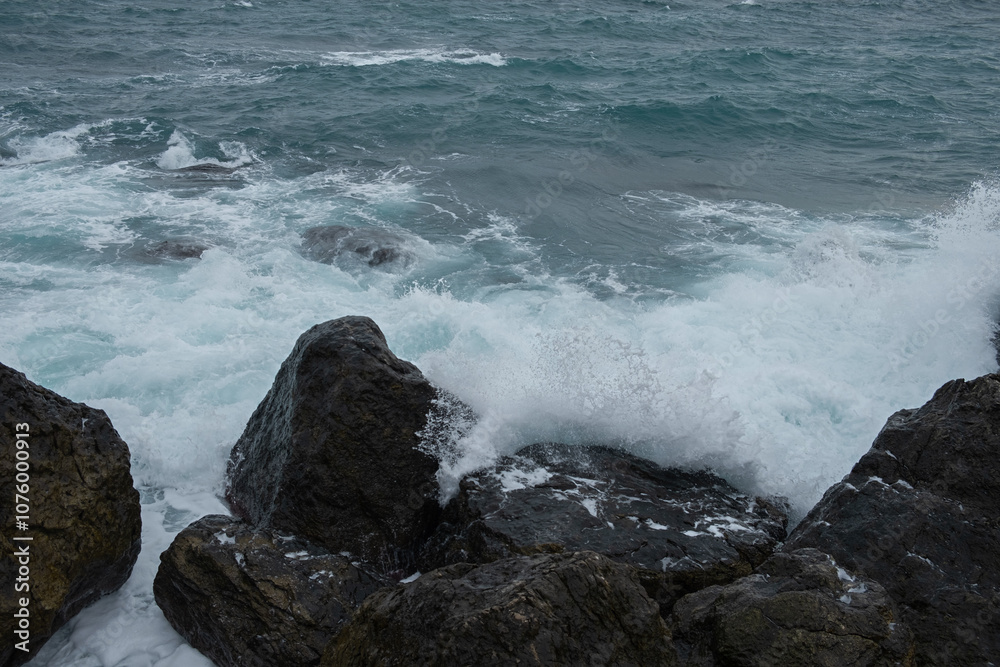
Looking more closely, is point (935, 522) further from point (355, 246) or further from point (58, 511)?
point (355, 246)

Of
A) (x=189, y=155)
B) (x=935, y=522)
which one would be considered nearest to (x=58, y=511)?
(x=935, y=522)

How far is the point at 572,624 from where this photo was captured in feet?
13.3

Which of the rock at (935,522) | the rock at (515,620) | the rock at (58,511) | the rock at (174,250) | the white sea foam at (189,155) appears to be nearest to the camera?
the rock at (515,620)

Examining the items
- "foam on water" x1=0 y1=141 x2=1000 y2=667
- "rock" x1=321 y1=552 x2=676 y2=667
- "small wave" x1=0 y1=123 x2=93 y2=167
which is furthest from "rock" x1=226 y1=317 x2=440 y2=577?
"small wave" x1=0 y1=123 x2=93 y2=167

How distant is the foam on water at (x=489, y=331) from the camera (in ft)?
23.8

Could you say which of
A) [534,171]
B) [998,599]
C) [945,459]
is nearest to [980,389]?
[945,459]

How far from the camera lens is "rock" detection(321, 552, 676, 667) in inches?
153

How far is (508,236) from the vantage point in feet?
43.5

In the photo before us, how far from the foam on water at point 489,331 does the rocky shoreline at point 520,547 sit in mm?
485

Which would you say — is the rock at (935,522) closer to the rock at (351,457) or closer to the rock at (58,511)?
the rock at (351,457)

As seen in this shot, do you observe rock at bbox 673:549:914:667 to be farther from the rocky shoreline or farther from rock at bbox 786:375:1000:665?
rock at bbox 786:375:1000:665

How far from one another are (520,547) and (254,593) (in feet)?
6.14

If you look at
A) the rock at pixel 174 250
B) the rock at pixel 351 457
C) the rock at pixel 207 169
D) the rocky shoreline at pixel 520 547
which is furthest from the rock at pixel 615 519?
Result: the rock at pixel 207 169

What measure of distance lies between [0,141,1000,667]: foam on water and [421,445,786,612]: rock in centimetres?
40
